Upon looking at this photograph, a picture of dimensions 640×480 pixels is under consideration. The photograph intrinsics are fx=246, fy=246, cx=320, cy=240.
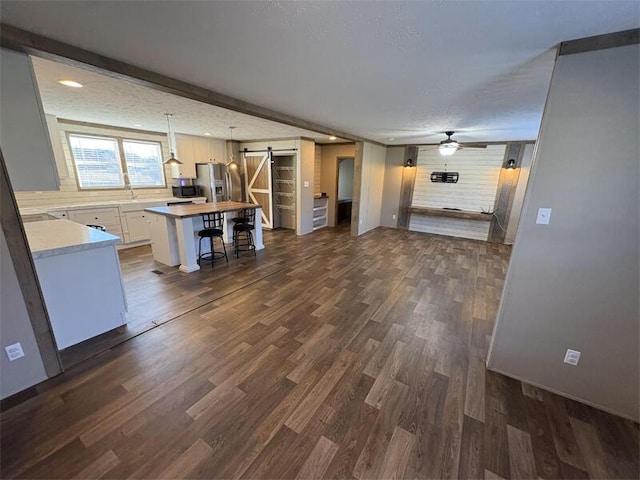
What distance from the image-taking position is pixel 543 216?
1.82m

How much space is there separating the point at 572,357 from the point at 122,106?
19.3 ft

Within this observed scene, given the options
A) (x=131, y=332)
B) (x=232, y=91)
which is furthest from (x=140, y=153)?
(x=131, y=332)

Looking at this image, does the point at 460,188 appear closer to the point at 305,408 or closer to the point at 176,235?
the point at 305,408

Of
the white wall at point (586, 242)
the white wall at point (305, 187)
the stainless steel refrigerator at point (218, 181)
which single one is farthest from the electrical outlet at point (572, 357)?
the stainless steel refrigerator at point (218, 181)

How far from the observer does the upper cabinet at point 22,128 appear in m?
1.64

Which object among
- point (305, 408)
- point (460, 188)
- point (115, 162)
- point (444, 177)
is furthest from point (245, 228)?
point (460, 188)

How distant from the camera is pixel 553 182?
1.75m

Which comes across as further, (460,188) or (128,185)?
(460,188)

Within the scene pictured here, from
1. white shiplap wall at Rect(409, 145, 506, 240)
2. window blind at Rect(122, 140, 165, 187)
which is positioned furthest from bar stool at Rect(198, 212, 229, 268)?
white shiplap wall at Rect(409, 145, 506, 240)

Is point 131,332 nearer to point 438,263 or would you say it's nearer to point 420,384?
point 420,384

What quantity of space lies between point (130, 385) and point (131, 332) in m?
0.80

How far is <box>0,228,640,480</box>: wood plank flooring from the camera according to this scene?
147cm

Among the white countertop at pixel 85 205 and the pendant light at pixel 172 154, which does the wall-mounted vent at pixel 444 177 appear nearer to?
the pendant light at pixel 172 154

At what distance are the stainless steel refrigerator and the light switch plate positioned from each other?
21.0 ft
